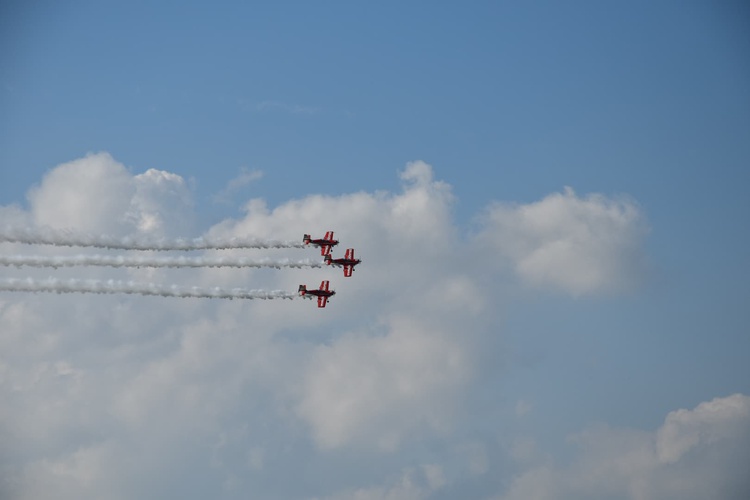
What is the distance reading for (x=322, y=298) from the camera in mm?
197875

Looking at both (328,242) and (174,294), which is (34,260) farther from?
(328,242)

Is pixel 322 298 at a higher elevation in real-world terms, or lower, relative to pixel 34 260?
higher

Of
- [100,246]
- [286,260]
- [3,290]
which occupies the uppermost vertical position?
[286,260]

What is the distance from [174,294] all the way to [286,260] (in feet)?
88.1

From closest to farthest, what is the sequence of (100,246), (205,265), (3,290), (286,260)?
(3,290)
(100,246)
(205,265)
(286,260)

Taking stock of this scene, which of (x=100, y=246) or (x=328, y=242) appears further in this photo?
(x=328, y=242)

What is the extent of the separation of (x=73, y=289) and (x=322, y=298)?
49192 millimetres

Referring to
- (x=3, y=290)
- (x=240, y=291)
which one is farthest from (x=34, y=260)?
(x=240, y=291)

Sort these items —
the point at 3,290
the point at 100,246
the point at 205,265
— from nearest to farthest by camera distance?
the point at 3,290, the point at 100,246, the point at 205,265

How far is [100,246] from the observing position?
164750mm

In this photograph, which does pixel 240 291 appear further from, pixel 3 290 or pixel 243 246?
pixel 3 290

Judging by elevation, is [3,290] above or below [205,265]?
below

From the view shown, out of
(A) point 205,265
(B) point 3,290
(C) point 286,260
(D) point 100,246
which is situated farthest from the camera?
(C) point 286,260

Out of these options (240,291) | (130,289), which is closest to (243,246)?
(240,291)
